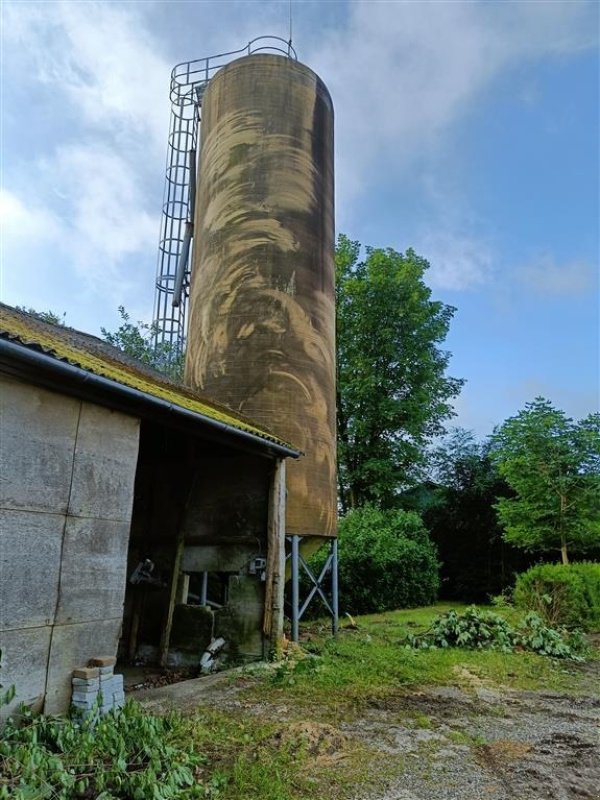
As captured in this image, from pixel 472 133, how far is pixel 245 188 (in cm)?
662

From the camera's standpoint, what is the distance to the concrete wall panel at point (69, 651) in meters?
4.19

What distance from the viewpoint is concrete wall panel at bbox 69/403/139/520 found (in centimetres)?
467

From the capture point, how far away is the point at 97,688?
4359 millimetres

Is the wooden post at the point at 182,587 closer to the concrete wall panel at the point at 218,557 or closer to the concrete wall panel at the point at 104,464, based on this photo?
the concrete wall panel at the point at 218,557

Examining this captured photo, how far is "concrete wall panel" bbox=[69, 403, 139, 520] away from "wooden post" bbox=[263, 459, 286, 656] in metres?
2.75

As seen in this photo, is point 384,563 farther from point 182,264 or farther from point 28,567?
point 28,567

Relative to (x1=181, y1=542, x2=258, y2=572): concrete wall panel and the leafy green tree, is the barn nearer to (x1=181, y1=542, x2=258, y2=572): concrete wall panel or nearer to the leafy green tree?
(x1=181, y1=542, x2=258, y2=572): concrete wall panel

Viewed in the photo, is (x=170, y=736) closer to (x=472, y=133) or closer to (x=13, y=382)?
(x=13, y=382)

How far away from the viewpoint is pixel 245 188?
32.7 feet

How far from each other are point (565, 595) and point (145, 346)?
18.0m

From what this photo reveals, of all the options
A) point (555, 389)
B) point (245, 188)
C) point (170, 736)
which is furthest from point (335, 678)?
point (555, 389)

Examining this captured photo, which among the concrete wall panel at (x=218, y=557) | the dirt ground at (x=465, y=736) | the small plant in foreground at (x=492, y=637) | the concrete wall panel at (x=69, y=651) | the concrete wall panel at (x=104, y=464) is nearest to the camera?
the dirt ground at (x=465, y=736)

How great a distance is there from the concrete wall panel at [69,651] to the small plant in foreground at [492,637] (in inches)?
242

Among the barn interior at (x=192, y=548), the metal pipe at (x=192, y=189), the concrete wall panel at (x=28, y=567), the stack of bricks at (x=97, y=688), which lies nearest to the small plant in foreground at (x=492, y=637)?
the barn interior at (x=192, y=548)
